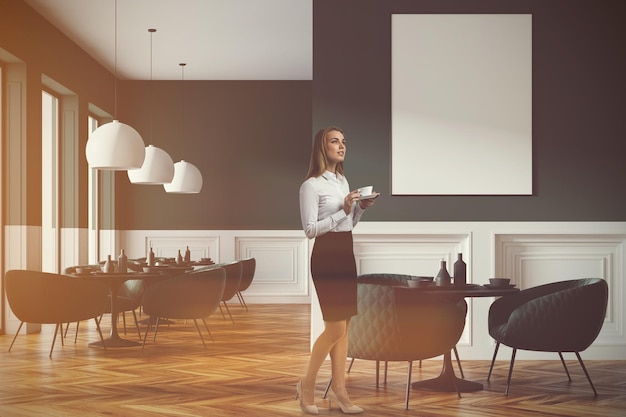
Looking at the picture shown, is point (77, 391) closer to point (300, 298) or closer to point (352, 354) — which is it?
point (352, 354)

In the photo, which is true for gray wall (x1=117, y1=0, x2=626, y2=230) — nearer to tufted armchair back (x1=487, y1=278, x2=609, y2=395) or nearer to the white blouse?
tufted armchair back (x1=487, y1=278, x2=609, y2=395)

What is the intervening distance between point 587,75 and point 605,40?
34 centimetres

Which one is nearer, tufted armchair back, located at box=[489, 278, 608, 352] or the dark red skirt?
the dark red skirt

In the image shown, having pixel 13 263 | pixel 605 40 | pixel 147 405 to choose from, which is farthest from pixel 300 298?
pixel 147 405

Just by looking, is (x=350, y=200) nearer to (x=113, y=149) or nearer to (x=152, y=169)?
(x=113, y=149)

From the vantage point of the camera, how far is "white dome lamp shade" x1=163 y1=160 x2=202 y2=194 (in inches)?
388

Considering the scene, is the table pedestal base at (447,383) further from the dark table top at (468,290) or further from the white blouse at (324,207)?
the white blouse at (324,207)

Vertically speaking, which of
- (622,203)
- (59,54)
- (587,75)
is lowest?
(622,203)

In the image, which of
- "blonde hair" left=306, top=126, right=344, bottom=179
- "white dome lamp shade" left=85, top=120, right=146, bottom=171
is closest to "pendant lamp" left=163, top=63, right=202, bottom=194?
"white dome lamp shade" left=85, top=120, right=146, bottom=171

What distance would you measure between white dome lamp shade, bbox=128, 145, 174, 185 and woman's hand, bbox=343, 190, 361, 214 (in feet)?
13.4

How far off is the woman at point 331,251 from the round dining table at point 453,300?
2.31ft

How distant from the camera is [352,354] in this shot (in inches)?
197

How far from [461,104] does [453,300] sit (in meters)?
2.10

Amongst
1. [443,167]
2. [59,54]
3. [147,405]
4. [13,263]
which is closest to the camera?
[147,405]
